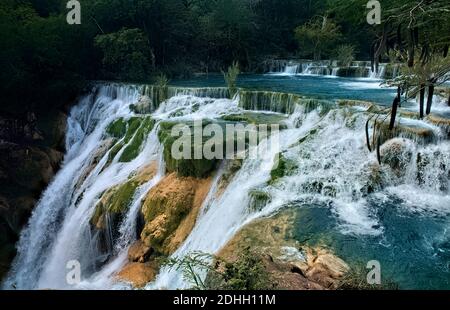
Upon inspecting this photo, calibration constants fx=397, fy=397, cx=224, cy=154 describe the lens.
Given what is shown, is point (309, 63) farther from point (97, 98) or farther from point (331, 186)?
point (331, 186)

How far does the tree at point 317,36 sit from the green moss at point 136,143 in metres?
19.5

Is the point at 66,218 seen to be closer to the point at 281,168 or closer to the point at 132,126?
the point at 132,126

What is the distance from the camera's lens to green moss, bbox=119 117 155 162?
1192 centimetres

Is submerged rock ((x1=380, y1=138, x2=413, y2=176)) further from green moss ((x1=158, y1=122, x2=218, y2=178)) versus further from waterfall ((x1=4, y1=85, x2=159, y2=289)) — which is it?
waterfall ((x1=4, y1=85, x2=159, y2=289))

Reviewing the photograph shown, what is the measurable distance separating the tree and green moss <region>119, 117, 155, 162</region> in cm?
1950

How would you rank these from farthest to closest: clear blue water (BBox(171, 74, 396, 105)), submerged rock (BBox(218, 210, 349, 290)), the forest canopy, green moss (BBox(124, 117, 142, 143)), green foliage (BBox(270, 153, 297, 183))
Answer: the forest canopy
clear blue water (BBox(171, 74, 396, 105))
green moss (BBox(124, 117, 142, 143))
green foliage (BBox(270, 153, 297, 183))
submerged rock (BBox(218, 210, 349, 290))

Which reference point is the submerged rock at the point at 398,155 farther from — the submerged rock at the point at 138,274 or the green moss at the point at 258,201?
the submerged rock at the point at 138,274

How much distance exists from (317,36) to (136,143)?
20502 mm

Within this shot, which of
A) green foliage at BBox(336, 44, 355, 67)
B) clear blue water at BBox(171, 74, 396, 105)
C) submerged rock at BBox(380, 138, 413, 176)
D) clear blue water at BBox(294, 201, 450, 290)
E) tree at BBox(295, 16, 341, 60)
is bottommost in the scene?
clear blue water at BBox(294, 201, 450, 290)

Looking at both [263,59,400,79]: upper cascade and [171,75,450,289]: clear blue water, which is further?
[263,59,400,79]: upper cascade

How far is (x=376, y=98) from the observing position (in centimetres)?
1363

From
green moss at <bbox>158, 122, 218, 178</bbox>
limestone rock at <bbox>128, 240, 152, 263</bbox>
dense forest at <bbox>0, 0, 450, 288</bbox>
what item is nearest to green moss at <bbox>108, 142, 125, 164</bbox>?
dense forest at <bbox>0, 0, 450, 288</bbox>

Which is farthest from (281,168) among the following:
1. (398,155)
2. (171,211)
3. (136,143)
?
(136,143)

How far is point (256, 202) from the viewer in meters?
7.94
